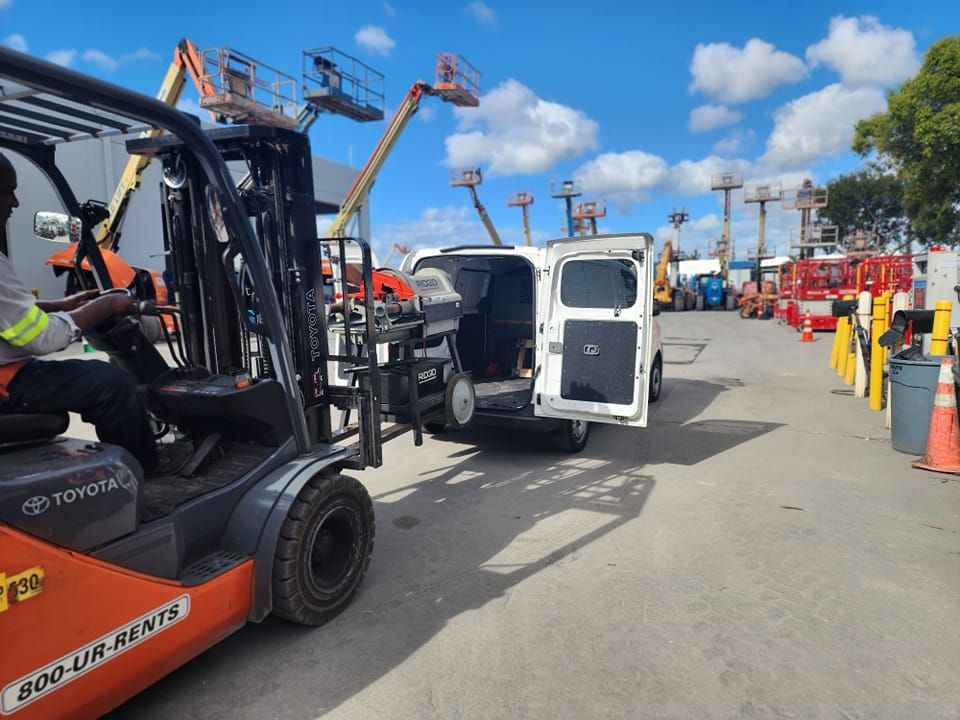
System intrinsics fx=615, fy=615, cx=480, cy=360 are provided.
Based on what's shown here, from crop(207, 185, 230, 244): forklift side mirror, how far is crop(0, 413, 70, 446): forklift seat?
1.07m

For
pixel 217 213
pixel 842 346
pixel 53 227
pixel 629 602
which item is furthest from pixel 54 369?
pixel 842 346

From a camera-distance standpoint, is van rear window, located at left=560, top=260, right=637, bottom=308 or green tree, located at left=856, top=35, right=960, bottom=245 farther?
green tree, located at left=856, top=35, right=960, bottom=245

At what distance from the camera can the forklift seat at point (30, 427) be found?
92.7 inches

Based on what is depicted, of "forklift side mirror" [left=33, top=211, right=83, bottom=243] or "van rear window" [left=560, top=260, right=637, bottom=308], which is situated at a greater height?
"forklift side mirror" [left=33, top=211, right=83, bottom=243]

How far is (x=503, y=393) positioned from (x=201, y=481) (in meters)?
4.77

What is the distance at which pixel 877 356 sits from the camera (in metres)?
8.83

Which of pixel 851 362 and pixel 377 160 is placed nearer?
pixel 851 362

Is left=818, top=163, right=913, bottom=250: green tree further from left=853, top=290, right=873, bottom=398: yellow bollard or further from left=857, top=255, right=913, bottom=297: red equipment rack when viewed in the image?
left=853, top=290, right=873, bottom=398: yellow bollard

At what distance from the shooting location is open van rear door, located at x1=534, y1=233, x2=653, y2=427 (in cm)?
591

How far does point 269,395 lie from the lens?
10.6 ft

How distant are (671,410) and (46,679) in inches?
325

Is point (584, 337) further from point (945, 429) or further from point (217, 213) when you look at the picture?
point (217, 213)

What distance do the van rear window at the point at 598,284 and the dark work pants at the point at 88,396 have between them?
4383 mm

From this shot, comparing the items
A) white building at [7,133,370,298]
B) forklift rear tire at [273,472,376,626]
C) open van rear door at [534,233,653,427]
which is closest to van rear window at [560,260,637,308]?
open van rear door at [534,233,653,427]
